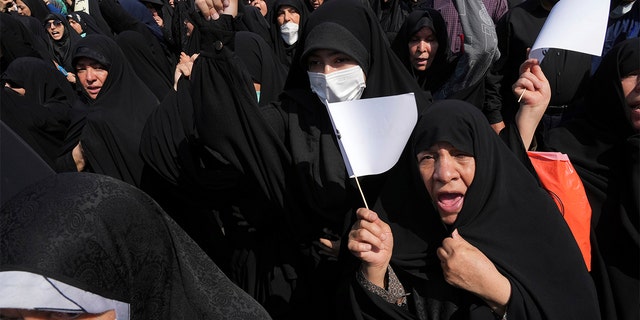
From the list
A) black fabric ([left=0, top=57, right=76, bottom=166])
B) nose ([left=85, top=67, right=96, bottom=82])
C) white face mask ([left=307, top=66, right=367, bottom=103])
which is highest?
white face mask ([left=307, top=66, right=367, bottom=103])

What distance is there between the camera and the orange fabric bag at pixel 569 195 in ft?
6.98

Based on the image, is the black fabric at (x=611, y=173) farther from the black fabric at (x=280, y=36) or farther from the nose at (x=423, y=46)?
the black fabric at (x=280, y=36)

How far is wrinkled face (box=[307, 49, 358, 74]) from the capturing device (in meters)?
2.52

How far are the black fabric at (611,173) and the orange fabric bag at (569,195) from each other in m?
0.07

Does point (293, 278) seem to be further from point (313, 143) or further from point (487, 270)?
point (487, 270)

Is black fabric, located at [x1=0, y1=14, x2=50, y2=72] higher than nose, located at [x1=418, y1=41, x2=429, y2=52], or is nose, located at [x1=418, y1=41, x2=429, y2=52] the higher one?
nose, located at [x1=418, y1=41, x2=429, y2=52]

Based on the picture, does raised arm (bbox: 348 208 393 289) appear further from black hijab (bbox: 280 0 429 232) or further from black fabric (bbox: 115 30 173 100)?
black fabric (bbox: 115 30 173 100)

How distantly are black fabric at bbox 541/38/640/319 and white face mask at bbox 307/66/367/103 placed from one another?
2.88 ft

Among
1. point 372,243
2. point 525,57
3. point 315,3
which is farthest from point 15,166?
point 315,3

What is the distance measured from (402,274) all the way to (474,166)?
0.45 m

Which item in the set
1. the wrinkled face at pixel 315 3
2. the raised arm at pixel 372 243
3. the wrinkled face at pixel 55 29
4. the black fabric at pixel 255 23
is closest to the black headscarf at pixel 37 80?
the black fabric at pixel 255 23

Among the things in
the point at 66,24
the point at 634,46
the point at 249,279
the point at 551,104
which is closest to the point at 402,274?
the point at 249,279

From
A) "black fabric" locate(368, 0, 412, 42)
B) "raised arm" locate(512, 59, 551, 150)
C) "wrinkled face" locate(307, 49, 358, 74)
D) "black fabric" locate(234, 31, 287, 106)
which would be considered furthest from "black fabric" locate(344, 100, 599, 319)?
"black fabric" locate(368, 0, 412, 42)

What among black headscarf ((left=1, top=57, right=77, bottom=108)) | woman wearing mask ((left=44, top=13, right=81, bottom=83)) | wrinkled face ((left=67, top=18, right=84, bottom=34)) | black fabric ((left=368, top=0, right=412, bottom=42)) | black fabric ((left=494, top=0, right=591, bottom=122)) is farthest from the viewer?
wrinkled face ((left=67, top=18, right=84, bottom=34))
